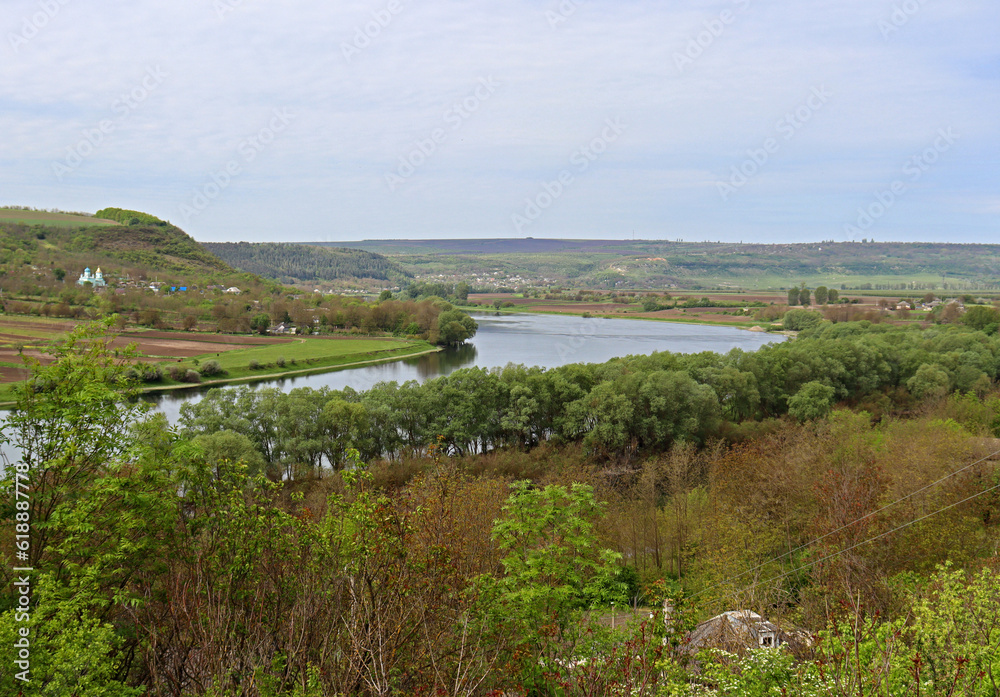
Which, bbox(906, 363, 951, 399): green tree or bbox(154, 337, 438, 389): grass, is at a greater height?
bbox(906, 363, 951, 399): green tree

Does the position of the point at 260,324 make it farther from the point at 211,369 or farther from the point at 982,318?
the point at 982,318

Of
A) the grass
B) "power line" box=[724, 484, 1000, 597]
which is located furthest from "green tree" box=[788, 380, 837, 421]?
the grass

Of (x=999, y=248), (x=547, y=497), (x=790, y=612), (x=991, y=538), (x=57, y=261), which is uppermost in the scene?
(x=999, y=248)

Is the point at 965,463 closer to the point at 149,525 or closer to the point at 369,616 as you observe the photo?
the point at 369,616

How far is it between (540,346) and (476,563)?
180 feet

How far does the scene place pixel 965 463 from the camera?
15.4m

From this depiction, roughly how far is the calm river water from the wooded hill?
72.5m

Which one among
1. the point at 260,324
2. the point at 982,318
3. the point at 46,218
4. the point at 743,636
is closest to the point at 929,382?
the point at 982,318

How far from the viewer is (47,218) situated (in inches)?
3885

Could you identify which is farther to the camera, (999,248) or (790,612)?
(999,248)

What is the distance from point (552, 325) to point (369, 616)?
272 feet

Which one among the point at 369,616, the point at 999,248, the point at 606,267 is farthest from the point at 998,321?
the point at 999,248

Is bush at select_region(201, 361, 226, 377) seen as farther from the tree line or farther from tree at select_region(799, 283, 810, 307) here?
tree at select_region(799, 283, 810, 307)

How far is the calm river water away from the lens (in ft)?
157
